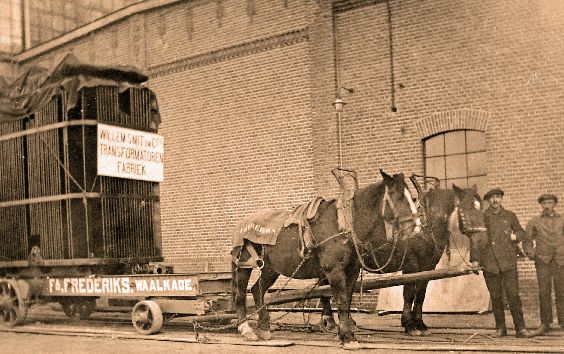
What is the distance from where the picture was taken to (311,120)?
1441cm

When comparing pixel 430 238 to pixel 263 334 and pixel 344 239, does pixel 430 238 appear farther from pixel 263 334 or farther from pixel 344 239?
pixel 263 334

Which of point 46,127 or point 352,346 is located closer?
point 352,346

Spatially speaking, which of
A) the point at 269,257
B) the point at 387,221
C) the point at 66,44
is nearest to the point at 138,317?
the point at 269,257

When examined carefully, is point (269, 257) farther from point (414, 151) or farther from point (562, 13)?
point (562, 13)

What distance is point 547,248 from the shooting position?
9102 mm

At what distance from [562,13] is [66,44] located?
45.8 ft

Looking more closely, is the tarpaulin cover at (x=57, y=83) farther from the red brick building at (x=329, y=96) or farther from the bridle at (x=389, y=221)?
the bridle at (x=389, y=221)

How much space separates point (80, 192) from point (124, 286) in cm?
182

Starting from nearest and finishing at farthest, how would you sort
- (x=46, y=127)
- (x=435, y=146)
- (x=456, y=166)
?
(x=46, y=127), (x=456, y=166), (x=435, y=146)

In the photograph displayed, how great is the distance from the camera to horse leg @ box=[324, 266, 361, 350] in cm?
806

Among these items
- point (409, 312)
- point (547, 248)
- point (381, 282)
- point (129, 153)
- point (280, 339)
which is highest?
point (129, 153)

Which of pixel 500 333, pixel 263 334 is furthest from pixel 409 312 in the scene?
pixel 263 334

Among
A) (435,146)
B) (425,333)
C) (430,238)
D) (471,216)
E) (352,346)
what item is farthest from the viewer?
(435,146)

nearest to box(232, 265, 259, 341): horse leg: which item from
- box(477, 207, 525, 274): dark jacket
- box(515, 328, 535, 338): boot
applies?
box(477, 207, 525, 274): dark jacket
